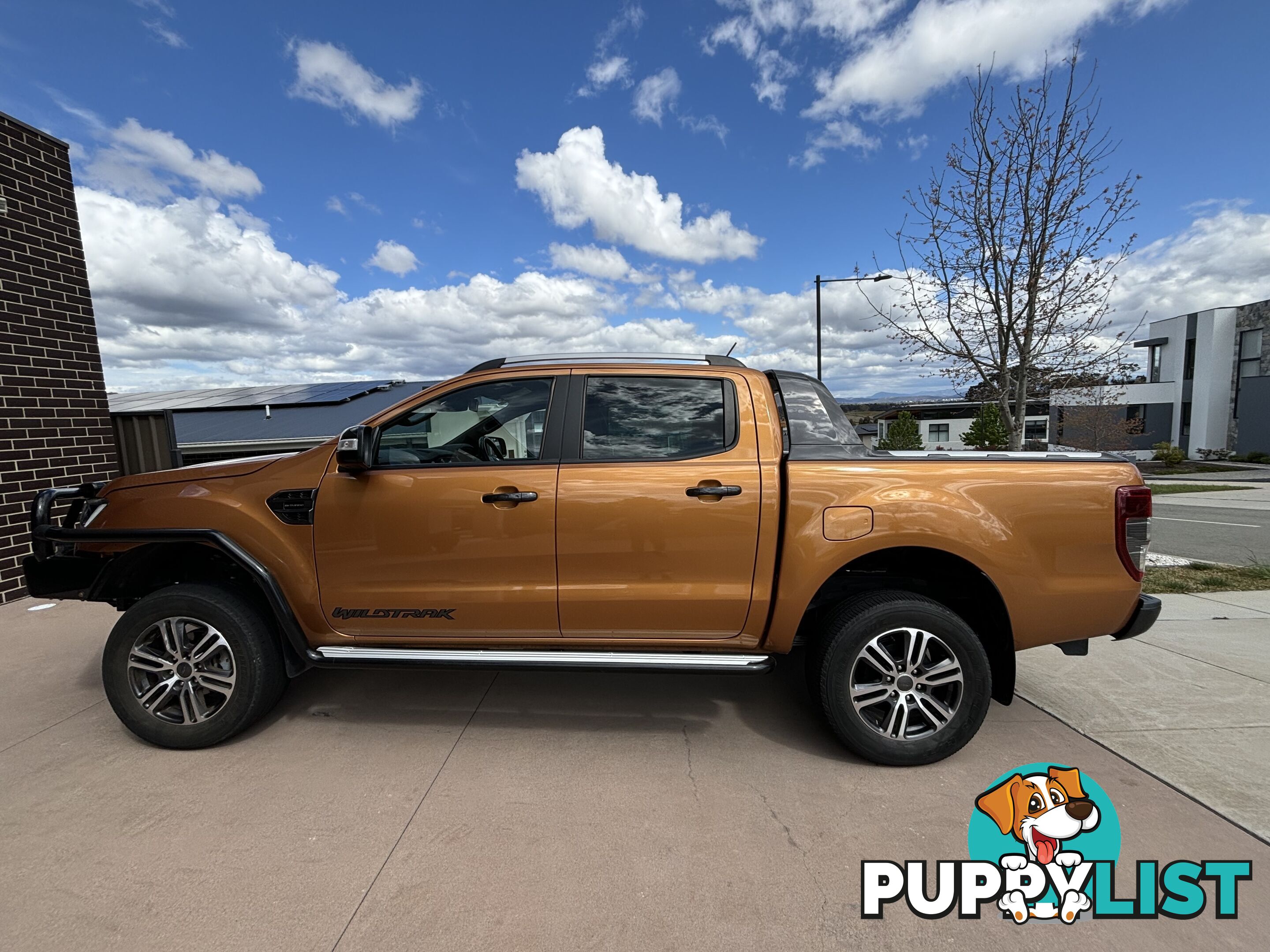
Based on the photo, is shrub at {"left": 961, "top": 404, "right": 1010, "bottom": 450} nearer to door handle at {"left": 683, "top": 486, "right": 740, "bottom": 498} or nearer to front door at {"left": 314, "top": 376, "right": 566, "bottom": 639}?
door handle at {"left": 683, "top": 486, "right": 740, "bottom": 498}

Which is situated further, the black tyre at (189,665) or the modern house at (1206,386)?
the modern house at (1206,386)

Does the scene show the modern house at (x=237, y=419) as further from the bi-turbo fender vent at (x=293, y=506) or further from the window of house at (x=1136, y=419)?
the window of house at (x=1136, y=419)

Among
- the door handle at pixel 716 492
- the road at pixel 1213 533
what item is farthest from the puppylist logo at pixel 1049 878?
the road at pixel 1213 533

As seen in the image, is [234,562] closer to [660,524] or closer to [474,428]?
[474,428]

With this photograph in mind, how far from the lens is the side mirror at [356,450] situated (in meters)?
2.77

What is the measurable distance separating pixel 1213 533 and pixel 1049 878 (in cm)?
1182

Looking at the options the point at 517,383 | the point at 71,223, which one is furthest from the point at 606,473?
the point at 71,223

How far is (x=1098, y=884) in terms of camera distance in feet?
6.82

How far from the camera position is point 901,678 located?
8.93 feet

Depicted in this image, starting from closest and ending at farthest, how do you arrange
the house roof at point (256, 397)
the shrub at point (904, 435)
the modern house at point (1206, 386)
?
the house roof at point (256, 397)
the shrub at point (904, 435)
the modern house at point (1206, 386)

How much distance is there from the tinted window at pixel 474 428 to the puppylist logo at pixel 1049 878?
2329 mm

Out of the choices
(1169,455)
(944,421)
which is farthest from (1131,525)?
(944,421)

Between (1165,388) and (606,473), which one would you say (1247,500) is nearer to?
(606,473)

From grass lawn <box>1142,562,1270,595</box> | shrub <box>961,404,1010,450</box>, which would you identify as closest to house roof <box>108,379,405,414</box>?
grass lawn <box>1142,562,1270,595</box>
